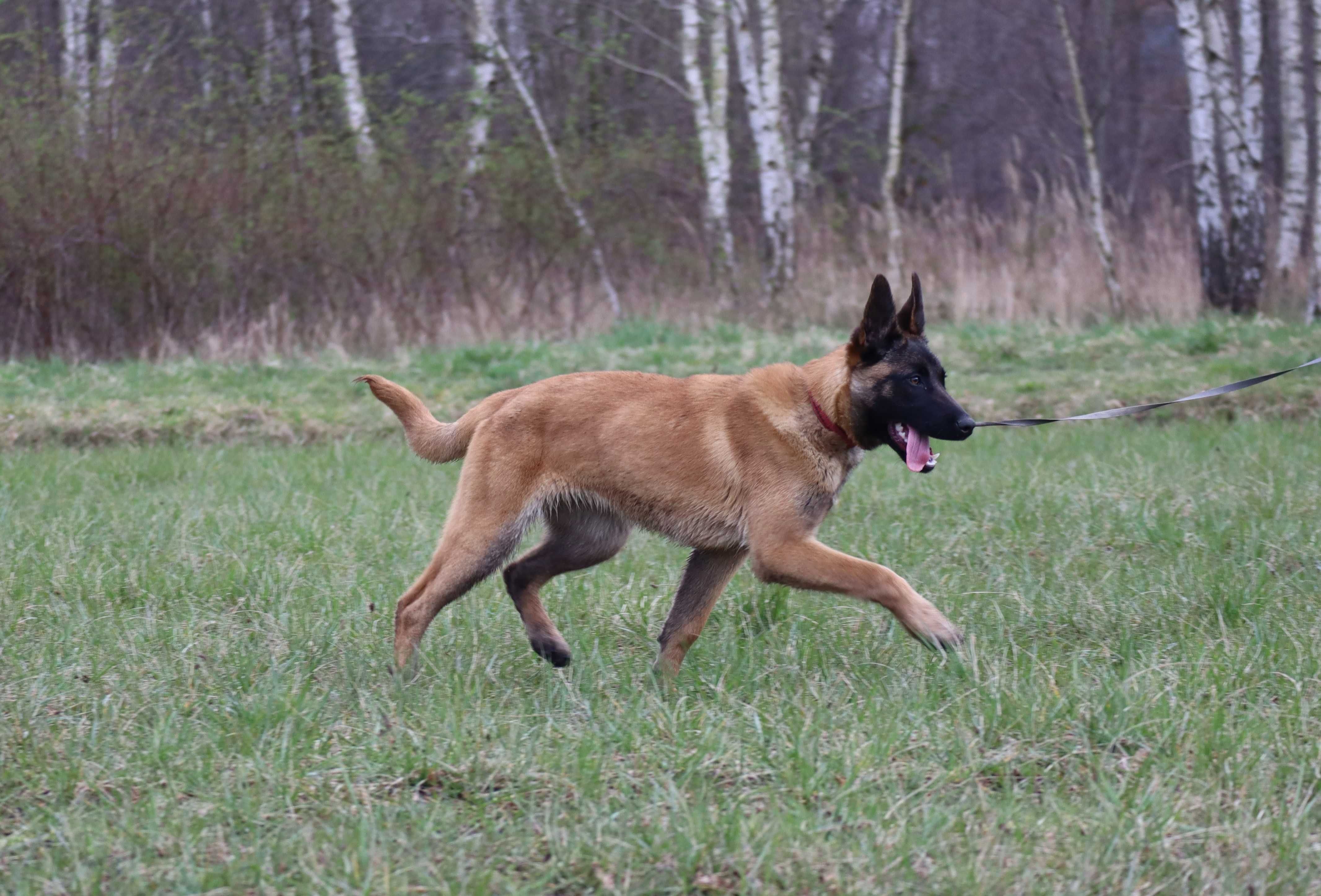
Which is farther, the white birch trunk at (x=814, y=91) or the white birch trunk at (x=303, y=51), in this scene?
the white birch trunk at (x=303, y=51)

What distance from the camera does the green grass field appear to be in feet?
9.15

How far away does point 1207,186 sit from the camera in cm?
1393

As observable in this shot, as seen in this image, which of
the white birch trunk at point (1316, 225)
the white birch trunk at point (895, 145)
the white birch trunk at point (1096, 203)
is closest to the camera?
the white birch trunk at point (1316, 225)

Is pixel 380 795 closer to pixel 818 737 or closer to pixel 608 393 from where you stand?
pixel 818 737

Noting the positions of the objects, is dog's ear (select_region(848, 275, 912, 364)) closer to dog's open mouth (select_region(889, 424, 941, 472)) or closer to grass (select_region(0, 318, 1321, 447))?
dog's open mouth (select_region(889, 424, 941, 472))

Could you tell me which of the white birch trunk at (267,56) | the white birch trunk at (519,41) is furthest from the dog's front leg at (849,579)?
the white birch trunk at (519,41)

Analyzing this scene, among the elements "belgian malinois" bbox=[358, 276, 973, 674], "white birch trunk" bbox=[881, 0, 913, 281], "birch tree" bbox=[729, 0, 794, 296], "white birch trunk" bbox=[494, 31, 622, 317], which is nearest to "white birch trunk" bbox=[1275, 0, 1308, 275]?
"white birch trunk" bbox=[881, 0, 913, 281]

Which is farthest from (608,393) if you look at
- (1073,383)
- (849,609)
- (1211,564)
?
(1073,383)

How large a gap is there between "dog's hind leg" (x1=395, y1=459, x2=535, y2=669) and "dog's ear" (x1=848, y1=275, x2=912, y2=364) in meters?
1.26

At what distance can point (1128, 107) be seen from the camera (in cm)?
2820

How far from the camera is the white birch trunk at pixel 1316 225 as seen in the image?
12094 millimetres

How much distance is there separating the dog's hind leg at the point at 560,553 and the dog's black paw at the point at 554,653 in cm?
9

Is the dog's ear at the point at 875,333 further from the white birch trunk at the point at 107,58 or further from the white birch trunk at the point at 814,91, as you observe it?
the white birch trunk at the point at 814,91

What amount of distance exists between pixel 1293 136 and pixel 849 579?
11957 millimetres
